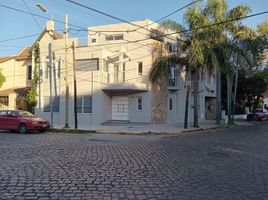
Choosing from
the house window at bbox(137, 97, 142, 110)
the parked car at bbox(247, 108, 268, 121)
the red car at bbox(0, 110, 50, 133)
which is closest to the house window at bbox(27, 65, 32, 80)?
the house window at bbox(137, 97, 142, 110)

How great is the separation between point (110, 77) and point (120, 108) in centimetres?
294

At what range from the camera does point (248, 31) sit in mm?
31297

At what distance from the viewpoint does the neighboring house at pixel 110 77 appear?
31156 millimetres

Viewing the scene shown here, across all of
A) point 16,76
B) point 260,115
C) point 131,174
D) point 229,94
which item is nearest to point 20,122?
point 131,174

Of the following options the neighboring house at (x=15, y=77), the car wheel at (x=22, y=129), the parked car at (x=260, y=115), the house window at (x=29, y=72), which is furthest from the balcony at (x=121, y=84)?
the parked car at (x=260, y=115)

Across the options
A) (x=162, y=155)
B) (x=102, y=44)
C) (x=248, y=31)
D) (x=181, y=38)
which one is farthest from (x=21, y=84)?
(x=162, y=155)

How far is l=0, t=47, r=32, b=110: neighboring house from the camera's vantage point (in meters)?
38.6

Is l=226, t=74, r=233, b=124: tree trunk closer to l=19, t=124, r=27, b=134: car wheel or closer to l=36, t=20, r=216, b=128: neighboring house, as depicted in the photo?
l=36, t=20, r=216, b=128: neighboring house

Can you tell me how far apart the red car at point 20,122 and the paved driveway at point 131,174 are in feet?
31.2

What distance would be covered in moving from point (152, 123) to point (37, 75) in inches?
487

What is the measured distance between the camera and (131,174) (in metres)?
8.88

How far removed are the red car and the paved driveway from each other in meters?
9.51

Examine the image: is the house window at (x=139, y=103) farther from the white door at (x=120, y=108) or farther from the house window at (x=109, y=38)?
the house window at (x=109, y=38)

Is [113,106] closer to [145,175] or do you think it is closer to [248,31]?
[248,31]
